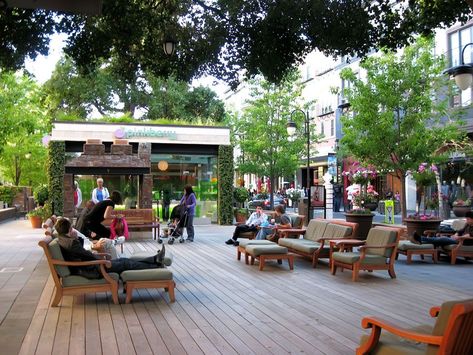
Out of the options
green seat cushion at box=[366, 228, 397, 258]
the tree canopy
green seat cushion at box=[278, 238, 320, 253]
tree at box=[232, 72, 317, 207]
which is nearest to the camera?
the tree canopy

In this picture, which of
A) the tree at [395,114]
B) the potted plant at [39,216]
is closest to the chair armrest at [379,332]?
the tree at [395,114]

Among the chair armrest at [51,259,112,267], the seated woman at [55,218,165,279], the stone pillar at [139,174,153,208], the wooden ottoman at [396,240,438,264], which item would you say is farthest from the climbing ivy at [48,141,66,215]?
the chair armrest at [51,259,112,267]

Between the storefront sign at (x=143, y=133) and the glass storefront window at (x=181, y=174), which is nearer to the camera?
the storefront sign at (x=143, y=133)

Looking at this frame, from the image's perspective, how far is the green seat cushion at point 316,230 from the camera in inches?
429

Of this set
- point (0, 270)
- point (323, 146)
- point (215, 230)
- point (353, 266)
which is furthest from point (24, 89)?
point (323, 146)

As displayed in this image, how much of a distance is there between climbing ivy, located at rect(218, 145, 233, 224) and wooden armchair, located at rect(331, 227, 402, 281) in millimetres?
11822

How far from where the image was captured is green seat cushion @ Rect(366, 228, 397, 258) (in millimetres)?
8828

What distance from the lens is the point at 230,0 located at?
7879mm

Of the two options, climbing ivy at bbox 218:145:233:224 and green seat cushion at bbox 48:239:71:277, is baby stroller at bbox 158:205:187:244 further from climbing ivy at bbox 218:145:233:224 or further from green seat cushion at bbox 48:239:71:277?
green seat cushion at bbox 48:239:71:277

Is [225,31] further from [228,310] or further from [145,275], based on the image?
[228,310]

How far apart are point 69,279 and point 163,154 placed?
15039 millimetres

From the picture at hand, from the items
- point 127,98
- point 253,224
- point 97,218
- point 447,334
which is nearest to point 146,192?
point 253,224

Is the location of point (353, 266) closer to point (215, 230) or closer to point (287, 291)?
point (287, 291)

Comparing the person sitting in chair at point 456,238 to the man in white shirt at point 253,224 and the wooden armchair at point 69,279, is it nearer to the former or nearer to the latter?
the man in white shirt at point 253,224
